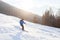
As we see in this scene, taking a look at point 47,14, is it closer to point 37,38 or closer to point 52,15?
point 52,15

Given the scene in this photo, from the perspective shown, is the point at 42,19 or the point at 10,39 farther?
the point at 42,19

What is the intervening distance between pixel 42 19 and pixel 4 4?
10.6 metres

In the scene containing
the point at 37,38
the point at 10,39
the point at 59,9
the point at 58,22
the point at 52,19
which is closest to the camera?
the point at 10,39

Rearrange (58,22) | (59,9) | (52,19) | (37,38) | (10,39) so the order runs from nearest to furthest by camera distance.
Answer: (10,39), (37,38), (58,22), (52,19), (59,9)

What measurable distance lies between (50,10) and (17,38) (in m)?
31.0

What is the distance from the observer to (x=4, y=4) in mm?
46625

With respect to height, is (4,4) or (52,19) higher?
(4,4)

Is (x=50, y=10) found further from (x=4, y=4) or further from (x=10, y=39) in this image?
(x=10, y=39)

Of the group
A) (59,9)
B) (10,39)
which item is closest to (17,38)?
(10,39)

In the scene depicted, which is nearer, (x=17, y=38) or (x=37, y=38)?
(x=17, y=38)

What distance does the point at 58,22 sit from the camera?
37625mm

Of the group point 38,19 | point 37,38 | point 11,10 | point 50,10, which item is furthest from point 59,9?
point 37,38

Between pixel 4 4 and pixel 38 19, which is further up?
pixel 4 4

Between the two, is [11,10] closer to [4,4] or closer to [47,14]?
[4,4]
